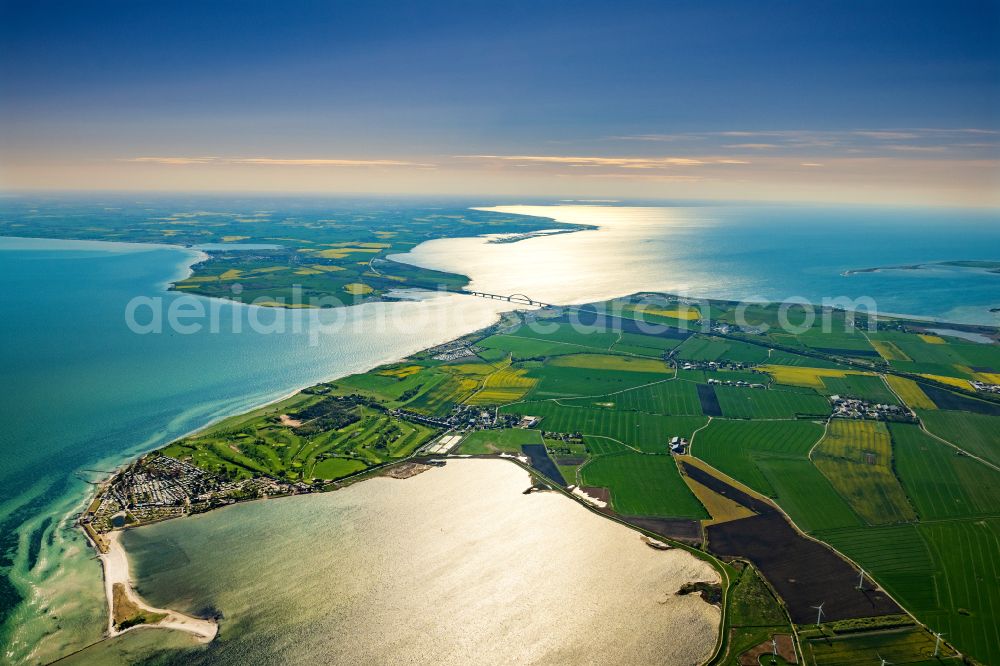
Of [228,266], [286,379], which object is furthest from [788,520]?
[228,266]

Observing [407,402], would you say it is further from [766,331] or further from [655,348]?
[766,331]

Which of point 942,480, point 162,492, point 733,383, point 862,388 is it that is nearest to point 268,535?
point 162,492

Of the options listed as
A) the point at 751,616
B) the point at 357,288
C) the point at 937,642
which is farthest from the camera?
the point at 357,288

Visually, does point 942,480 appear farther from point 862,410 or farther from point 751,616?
point 751,616

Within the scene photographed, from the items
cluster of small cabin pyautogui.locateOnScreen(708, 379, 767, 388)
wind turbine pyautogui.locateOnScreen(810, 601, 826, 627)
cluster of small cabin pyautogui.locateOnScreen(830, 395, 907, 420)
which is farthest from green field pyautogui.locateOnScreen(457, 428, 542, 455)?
cluster of small cabin pyautogui.locateOnScreen(830, 395, 907, 420)

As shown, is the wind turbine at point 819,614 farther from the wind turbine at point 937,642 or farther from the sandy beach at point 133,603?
the sandy beach at point 133,603
